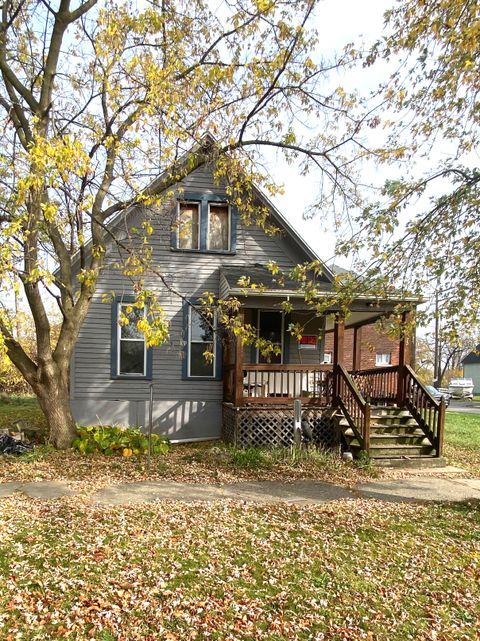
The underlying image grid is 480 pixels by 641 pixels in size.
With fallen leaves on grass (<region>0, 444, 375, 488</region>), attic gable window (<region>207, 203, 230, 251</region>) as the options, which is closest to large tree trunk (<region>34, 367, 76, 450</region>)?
fallen leaves on grass (<region>0, 444, 375, 488</region>)

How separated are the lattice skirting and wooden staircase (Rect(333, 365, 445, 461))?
1.42 feet

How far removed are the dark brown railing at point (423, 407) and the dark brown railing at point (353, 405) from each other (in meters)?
1.17

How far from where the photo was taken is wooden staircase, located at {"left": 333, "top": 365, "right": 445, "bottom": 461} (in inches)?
377

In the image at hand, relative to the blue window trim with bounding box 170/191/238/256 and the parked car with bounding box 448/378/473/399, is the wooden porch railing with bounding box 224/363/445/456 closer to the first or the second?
the blue window trim with bounding box 170/191/238/256

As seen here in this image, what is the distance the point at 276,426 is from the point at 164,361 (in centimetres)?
334

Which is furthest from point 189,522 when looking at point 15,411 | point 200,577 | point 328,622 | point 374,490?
point 15,411

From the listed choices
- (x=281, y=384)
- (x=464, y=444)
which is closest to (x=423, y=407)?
(x=281, y=384)

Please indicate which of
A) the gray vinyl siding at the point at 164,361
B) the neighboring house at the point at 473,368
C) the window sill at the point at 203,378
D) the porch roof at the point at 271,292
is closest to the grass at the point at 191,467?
the gray vinyl siding at the point at 164,361

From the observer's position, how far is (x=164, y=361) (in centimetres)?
1209

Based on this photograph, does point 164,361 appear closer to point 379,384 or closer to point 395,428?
point 379,384

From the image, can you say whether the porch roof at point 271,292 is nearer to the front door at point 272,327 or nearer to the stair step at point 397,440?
the front door at point 272,327

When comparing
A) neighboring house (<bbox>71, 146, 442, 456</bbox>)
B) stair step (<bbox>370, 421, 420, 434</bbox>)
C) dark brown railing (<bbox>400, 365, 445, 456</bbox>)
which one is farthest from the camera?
neighboring house (<bbox>71, 146, 442, 456</bbox>)

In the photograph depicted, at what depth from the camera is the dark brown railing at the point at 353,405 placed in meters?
9.34

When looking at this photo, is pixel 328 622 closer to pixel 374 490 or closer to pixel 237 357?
pixel 374 490
